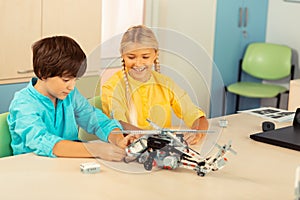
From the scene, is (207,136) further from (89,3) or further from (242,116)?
(89,3)

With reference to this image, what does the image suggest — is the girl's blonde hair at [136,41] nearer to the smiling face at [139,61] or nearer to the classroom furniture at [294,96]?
the smiling face at [139,61]

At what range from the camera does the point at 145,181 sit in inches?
72.1

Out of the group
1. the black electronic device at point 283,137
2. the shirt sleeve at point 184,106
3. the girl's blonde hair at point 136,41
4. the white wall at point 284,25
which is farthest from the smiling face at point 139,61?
the white wall at point 284,25

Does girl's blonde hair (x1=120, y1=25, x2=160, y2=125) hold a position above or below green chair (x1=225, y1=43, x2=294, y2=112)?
above

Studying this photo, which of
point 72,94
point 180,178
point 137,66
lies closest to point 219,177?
point 180,178

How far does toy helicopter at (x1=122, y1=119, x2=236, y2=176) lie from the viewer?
1872mm

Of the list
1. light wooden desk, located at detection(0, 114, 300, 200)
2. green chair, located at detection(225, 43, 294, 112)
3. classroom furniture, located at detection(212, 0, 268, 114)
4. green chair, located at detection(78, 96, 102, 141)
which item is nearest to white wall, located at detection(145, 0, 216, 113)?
classroom furniture, located at detection(212, 0, 268, 114)

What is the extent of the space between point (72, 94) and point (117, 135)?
0.29 m

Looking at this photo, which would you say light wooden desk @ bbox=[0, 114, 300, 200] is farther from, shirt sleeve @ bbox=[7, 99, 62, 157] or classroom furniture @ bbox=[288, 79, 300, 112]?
classroom furniture @ bbox=[288, 79, 300, 112]

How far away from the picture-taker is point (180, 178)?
73.9 inches

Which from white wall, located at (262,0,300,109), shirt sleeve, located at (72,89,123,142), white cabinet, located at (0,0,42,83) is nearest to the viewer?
shirt sleeve, located at (72,89,123,142)

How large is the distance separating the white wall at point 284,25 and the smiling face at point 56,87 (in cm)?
363

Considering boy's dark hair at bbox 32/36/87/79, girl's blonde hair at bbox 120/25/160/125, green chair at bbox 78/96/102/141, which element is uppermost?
girl's blonde hair at bbox 120/25/160/125

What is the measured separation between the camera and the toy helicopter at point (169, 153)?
6.14ft
